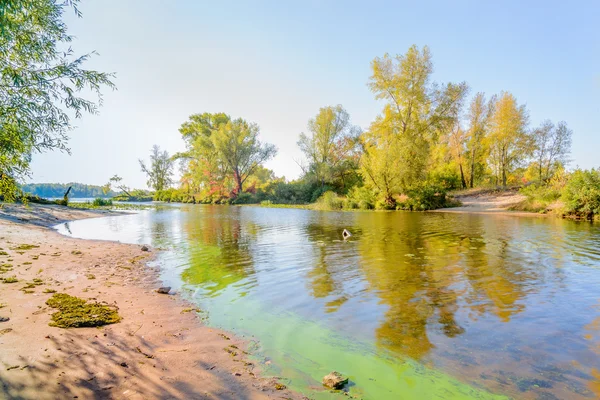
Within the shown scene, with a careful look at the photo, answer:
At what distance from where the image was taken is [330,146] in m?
51.9

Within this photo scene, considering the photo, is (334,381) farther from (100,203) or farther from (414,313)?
(100,203)

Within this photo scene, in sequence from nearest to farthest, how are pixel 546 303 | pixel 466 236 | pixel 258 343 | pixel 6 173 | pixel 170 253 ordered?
pixel 258 343
pixel 546 303
pixel 6 173
pixel 170 253
pixel 466 236

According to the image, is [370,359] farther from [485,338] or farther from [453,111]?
[453,111]

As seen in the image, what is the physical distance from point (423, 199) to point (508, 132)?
1654cm

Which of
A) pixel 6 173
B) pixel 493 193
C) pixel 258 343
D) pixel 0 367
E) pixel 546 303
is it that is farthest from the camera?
pixel 493 193

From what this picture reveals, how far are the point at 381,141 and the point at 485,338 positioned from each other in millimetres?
36554

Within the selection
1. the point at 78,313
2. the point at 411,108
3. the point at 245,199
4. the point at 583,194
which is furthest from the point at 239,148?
the point at 78,313

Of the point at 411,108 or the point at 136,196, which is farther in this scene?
the point at 136,196

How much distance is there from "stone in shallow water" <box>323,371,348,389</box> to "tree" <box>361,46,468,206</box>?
1318 inches

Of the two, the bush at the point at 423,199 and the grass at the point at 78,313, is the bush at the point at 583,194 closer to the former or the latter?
the bush at the point at 423,199

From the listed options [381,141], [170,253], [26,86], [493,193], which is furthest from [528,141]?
[26,86]

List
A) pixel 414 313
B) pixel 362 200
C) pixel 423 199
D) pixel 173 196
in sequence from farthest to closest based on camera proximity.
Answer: pixel 173 196 → pixel 362 200 → pixel 423 199 → pixel 414 313

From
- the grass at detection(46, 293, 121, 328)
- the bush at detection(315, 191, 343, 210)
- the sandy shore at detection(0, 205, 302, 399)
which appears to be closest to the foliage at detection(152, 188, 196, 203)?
the bush at detection(315, 191, 343, 210)

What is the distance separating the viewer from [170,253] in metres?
11.8
